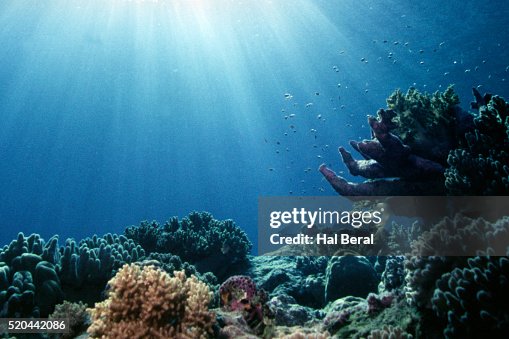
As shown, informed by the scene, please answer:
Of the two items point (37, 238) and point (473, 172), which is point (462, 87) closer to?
point (473, 172)

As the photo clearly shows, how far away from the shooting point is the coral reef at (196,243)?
37.1ft

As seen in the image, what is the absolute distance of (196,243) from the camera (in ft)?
37.7

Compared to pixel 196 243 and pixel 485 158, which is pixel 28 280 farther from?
pixel 485 158

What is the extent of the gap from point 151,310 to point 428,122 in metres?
7.52

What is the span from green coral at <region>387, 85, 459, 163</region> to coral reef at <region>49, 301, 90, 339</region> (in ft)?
25.0

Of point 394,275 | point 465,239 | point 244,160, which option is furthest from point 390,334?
point 244,160

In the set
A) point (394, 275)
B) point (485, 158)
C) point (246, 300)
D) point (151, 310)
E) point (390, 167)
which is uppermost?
point (390, 167)

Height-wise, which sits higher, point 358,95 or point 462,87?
point 358,95

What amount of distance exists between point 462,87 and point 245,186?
9442cm

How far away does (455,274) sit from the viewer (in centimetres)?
418

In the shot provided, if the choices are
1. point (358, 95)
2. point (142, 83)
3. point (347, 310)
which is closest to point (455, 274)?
point (347, 310)

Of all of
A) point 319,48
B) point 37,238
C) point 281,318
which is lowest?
point 281,318

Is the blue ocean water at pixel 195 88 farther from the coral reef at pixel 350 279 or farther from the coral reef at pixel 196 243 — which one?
the coral reef at pixel 350 279

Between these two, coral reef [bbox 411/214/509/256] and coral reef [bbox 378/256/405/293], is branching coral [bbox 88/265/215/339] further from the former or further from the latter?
coral reef [bbox 378/256/405/293]
